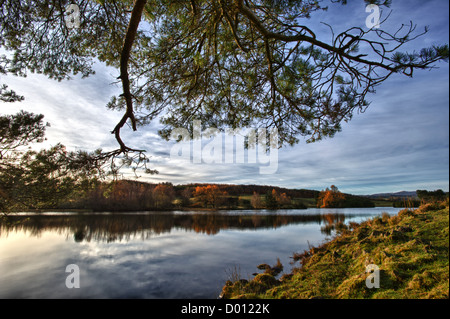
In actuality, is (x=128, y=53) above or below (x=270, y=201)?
above

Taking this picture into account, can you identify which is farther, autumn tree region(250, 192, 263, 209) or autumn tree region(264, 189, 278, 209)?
autumn tree region(250, 192, 263, 209)

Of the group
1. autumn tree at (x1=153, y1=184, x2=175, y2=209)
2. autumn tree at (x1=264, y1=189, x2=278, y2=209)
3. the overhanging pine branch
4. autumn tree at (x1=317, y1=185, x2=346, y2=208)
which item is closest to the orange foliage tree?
autumn tree at (x1=153, y1=184, x2=175, y2=209)

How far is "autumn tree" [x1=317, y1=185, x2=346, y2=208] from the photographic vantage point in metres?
53.8

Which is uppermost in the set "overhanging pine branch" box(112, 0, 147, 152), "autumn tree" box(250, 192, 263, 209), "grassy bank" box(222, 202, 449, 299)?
"overhanging pine branch" box(112, 0, 147, 152)

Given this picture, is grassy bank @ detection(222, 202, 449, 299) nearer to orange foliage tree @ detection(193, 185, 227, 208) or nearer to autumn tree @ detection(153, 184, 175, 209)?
autumn tree @ detection(153, 184, 175, 209)

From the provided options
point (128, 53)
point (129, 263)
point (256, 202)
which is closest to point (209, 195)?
point (256, 202)

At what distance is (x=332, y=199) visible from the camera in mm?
54250

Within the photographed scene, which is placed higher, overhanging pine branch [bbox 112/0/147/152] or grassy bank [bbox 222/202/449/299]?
overhanging pine branch [bbox 112/0/147/152]

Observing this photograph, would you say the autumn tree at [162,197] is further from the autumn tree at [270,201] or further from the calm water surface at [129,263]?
the calm water surface at [129,263]

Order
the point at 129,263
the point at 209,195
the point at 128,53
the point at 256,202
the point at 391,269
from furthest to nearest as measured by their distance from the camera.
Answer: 1. the point at 256,202
2. the point at 209,195
3. the point at 129,263
4. the point at 391,269
5. the point at 128,53

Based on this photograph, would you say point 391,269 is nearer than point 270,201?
Yes

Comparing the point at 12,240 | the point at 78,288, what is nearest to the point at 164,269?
the point at 78,288

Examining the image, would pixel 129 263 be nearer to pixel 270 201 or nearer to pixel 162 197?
pixel 162 197

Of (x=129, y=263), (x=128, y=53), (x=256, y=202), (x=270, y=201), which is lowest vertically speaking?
(x=256, y=202)
